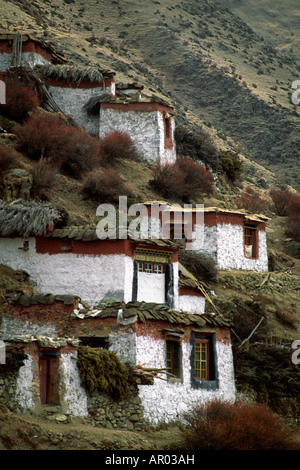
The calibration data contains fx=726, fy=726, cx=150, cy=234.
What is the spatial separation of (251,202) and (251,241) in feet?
25.9

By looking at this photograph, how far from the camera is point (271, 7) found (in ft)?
378

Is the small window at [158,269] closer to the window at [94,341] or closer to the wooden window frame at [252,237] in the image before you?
the window at [94,341]

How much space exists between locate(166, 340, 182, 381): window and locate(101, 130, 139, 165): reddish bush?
16.5 m

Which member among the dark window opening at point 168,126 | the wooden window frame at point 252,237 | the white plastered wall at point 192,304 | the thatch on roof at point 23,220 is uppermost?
the dark window opening at point 168,126

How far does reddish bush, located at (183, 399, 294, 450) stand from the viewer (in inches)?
586

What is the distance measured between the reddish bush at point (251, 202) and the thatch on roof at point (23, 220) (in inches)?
724

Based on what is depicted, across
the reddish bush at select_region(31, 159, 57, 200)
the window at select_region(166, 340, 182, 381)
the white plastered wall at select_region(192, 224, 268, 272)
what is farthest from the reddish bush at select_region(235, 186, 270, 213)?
the window at select_region(166, 340, 182, 381)

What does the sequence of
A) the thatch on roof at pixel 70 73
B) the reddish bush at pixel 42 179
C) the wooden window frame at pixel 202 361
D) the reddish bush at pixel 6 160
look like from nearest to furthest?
the wooden window frame at pixel 202 361, the reddish bush at pixel 6 160, the reddish bush at pixel 42 179, the thatch on roof at pixel 70 73

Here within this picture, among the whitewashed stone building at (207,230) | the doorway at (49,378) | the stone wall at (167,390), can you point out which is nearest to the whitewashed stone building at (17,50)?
the whitewashed stone building at (207,230)

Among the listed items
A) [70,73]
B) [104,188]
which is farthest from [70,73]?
[104,188]

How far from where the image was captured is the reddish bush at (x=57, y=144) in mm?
30219

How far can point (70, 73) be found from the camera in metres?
36.3

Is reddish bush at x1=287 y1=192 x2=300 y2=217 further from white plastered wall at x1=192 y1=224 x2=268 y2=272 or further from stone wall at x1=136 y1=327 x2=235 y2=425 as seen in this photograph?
stone wall at x1=136 y1=327 x2=235 y2=425
